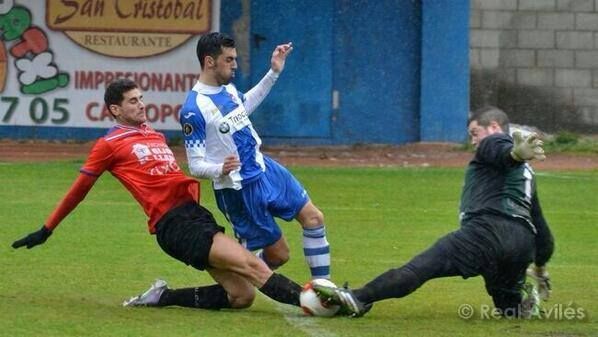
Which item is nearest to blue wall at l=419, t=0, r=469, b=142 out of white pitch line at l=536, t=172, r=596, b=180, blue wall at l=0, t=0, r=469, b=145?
blue wall at l=0, t=0, r=469, b=145

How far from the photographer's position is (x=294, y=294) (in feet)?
30.0

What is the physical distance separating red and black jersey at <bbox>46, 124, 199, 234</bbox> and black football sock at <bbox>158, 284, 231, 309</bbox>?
0.48m

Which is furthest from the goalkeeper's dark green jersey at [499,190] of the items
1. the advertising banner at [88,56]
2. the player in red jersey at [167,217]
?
the advertising banner at [88,56]

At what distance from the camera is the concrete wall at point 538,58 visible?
80.5ft

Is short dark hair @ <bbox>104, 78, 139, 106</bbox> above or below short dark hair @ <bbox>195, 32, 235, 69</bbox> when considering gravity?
below

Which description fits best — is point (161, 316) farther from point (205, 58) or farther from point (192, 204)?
point (205, 58)

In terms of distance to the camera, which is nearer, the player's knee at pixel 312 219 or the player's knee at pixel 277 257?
the player's knee at pixel 312 219

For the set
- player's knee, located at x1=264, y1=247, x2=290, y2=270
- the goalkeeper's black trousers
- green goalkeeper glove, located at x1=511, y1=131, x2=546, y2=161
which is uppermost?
green goalkeeper glove, located at x1=511, y1=131, x2=546, y2=161

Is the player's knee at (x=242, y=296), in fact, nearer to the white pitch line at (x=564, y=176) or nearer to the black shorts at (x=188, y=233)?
the black shorts at (x=188, y=233)

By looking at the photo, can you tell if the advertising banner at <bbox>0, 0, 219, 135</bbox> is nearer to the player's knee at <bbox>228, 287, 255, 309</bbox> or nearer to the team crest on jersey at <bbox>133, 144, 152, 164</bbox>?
the team crest on jersey at <bbox>133, 144, 152, 164</bbox>

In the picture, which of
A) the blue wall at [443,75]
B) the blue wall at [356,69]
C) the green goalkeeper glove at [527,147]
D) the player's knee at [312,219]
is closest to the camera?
the green goalkeeper glove at [527,147]

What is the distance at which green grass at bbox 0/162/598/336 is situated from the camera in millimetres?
8820

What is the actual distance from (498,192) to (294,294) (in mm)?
1417

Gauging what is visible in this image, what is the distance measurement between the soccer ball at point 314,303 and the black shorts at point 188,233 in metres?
0.67
